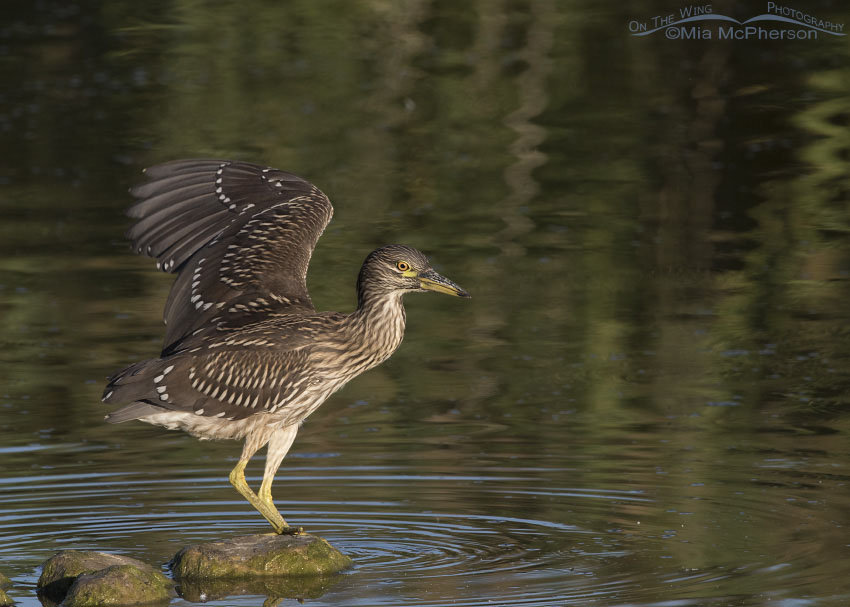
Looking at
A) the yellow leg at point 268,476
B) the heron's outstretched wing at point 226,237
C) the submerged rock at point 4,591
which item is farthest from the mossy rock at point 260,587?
the heron's outstretched wing at point 226,237

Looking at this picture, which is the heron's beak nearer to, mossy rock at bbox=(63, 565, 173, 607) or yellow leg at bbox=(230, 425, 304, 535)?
yellow leg at bbox=(230, 425, 304, 535)

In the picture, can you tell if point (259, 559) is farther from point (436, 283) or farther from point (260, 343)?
point (436, 283)

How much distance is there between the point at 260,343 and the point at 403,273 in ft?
2.88

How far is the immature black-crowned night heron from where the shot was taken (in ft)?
31.4

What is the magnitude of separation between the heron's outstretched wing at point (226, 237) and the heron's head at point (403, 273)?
1.86 feet

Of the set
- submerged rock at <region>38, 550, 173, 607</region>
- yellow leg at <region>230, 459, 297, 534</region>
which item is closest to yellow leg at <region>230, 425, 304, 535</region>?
yellow leg at <region>230, 459, 297, 534</region>

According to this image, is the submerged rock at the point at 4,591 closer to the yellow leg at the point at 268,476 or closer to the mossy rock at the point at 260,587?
the mossy rock at the point at 260,587

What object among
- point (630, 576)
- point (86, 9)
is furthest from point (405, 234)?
point (86, 9)

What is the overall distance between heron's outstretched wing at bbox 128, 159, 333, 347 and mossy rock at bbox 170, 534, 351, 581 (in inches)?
57.9

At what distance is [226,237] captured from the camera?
10766 mm

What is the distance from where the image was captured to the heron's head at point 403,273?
9664 mm

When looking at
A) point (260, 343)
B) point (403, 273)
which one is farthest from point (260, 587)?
point (403, 273)

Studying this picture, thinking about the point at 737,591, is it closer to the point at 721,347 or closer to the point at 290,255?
the point at 290,255

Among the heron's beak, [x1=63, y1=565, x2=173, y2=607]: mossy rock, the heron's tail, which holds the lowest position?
[x1=63, y1=565, x2=173, y2=607]: mossy rock
